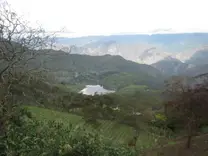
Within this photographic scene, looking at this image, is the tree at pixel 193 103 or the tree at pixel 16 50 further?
the tree at pixel 193 103

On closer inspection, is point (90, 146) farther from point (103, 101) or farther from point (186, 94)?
point (103, 101)

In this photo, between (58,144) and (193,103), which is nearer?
(58,144)

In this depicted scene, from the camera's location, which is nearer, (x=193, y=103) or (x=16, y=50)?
(x=16, y=50)

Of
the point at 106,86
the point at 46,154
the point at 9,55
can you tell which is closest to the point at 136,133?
the point at 9,55

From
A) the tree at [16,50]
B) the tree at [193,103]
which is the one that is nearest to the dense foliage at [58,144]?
the tree at [16,50]

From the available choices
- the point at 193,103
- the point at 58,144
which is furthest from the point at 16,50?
the point at 193,103

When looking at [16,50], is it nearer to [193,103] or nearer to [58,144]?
[58,144]

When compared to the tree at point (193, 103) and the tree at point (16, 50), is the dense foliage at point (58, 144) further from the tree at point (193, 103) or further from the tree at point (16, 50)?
the tree at point (193, 103)

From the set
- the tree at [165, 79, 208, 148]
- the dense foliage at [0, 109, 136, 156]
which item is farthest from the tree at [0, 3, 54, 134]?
the tree at [165, 79, 208, 148]

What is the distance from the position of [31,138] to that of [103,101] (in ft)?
167

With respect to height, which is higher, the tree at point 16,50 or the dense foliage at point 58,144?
the tree at point 16,50

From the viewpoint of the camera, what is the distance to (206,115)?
56.2 ft

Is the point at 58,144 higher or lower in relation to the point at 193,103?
higher

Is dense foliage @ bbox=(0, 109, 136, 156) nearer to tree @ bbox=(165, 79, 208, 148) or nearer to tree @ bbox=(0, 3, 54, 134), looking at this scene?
tree @ bbox=(0, 3, 54, 134)
